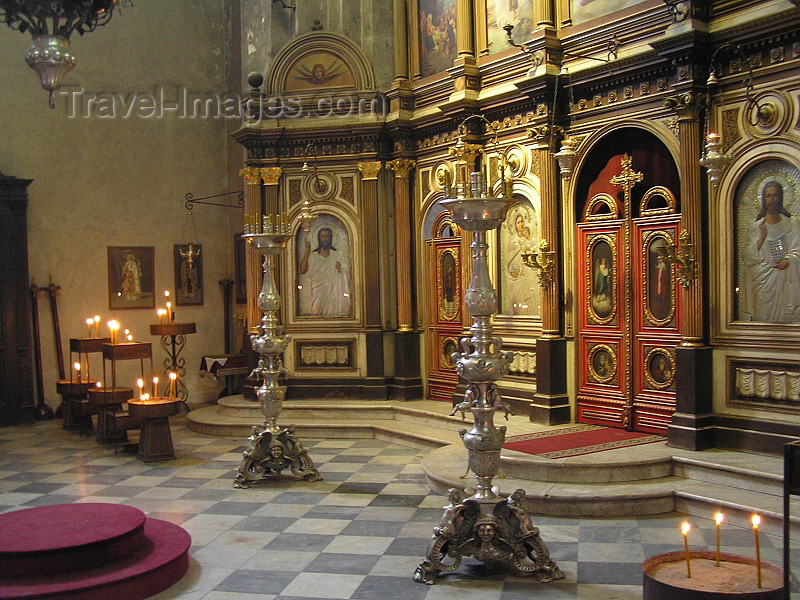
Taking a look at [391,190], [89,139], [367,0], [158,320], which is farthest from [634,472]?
[89,139]

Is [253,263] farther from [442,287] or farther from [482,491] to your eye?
[482,491]

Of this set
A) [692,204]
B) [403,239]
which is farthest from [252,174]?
[692,204]

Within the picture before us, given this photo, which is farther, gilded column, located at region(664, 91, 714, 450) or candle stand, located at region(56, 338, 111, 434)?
candle stand, located at region(56, 338, 111, 434)

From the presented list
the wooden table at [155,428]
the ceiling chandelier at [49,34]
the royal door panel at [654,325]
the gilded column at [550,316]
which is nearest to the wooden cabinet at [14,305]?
the wooden table at [155,428]

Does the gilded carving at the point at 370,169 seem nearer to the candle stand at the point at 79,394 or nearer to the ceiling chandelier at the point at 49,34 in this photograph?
the candle stand at the point at 79,394

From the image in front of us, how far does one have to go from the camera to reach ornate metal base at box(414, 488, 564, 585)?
5.65m

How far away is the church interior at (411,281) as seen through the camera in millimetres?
6523

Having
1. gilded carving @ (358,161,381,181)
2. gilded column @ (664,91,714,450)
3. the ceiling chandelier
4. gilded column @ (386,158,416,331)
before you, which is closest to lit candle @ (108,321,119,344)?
gilded column @ (386,158,416,331)

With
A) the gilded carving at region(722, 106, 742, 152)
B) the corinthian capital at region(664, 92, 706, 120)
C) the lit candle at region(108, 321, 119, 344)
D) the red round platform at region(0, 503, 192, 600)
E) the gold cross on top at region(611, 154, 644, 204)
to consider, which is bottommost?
the red round platform at region(0, 503, 192, 600)

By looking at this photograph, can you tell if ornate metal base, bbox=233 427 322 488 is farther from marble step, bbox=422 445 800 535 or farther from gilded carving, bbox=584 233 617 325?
gilded carving, bbox=584 233 617 325

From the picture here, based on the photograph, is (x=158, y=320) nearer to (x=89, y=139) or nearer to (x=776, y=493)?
(x=89, y=139)

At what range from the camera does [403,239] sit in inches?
477

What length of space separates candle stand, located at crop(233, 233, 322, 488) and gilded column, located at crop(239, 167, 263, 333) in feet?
12.7

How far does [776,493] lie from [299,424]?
6.19 meters
